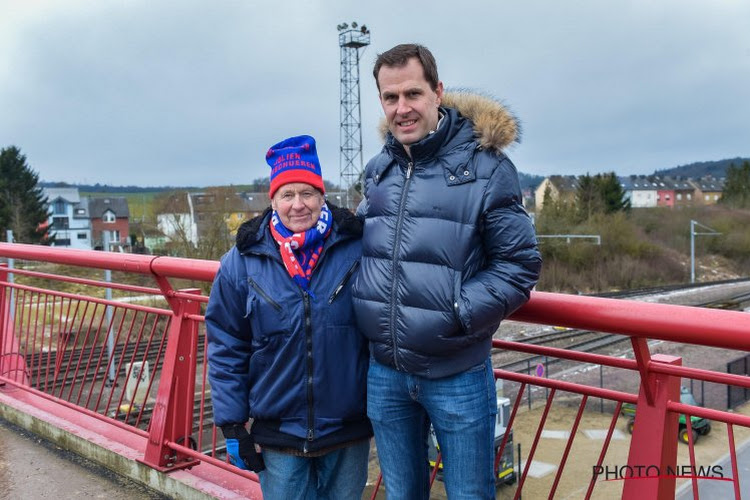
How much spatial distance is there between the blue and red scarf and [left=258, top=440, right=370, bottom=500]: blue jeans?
0.64 m

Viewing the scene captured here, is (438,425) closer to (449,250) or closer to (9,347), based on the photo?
(449,250)

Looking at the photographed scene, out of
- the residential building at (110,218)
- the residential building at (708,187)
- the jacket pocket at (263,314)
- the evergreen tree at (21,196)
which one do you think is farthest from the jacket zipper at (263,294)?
the residential building at (708,187)

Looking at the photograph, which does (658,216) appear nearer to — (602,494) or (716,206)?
(716,206)

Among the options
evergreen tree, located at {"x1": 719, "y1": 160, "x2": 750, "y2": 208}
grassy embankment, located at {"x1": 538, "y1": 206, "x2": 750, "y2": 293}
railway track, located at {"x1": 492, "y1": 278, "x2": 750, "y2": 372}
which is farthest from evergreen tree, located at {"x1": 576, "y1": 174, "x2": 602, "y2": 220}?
evergreen tree, located at {"x1": 719, "y1": 160, "x2": 750, "y2": 208}

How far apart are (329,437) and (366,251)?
663 millimetres

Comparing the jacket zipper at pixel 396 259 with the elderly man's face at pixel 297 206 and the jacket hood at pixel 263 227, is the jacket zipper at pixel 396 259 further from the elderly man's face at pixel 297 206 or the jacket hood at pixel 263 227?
the elderly man's face at pixel 297 206

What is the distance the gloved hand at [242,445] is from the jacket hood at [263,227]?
0.62 metres

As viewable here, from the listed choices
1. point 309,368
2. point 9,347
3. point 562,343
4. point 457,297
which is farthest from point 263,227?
point 562,343

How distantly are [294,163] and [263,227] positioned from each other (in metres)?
0.26

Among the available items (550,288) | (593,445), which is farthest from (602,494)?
(550,288)

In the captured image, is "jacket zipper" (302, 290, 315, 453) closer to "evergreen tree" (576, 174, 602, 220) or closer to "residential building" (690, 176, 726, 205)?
"evergreen tree" (576, 174, 602, 220)

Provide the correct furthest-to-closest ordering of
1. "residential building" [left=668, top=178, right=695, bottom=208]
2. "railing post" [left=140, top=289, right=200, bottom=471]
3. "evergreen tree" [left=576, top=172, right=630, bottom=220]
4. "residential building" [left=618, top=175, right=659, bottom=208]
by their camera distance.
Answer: "residential building" [left=668, top=178, right=695, bottom=208] → "residential building" [left=618, top=175, right=659, bottom=208] → "evergreen tree" [left=576, top=172, right=630, bottom=220] → "railing post" [left=140, top=289, right=200, bottom=471]

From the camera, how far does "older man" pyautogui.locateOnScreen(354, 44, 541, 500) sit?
190 centimetres

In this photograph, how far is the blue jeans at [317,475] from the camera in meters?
2.32
